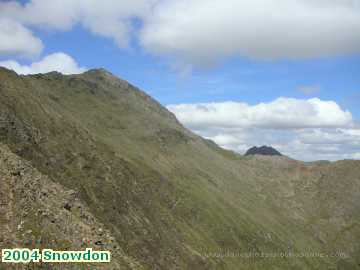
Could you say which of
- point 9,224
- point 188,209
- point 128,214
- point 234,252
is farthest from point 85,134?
point 9,224

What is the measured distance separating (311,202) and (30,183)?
173809 millimetres

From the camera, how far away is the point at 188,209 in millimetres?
117375

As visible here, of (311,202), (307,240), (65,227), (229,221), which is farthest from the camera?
(311,202)

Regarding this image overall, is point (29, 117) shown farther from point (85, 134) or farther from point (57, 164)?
point (85, 134)

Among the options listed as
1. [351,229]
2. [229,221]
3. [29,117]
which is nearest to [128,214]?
[29,117]

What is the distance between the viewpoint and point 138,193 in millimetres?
92625

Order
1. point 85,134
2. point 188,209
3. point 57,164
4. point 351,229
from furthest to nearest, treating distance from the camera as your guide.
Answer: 1. point 351,229
2. point 188,209
3. point 85,134
4. point 57,164

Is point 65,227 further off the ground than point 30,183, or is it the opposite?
point 30,183

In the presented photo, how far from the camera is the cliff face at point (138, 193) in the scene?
39.3 m

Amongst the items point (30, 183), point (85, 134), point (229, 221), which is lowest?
point (229, 221)

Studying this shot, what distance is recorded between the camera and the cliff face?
39.3m

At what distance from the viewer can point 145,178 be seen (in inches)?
4313

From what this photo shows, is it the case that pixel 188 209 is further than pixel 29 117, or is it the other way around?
pixel 188 209

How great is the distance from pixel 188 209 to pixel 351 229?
9655cm
